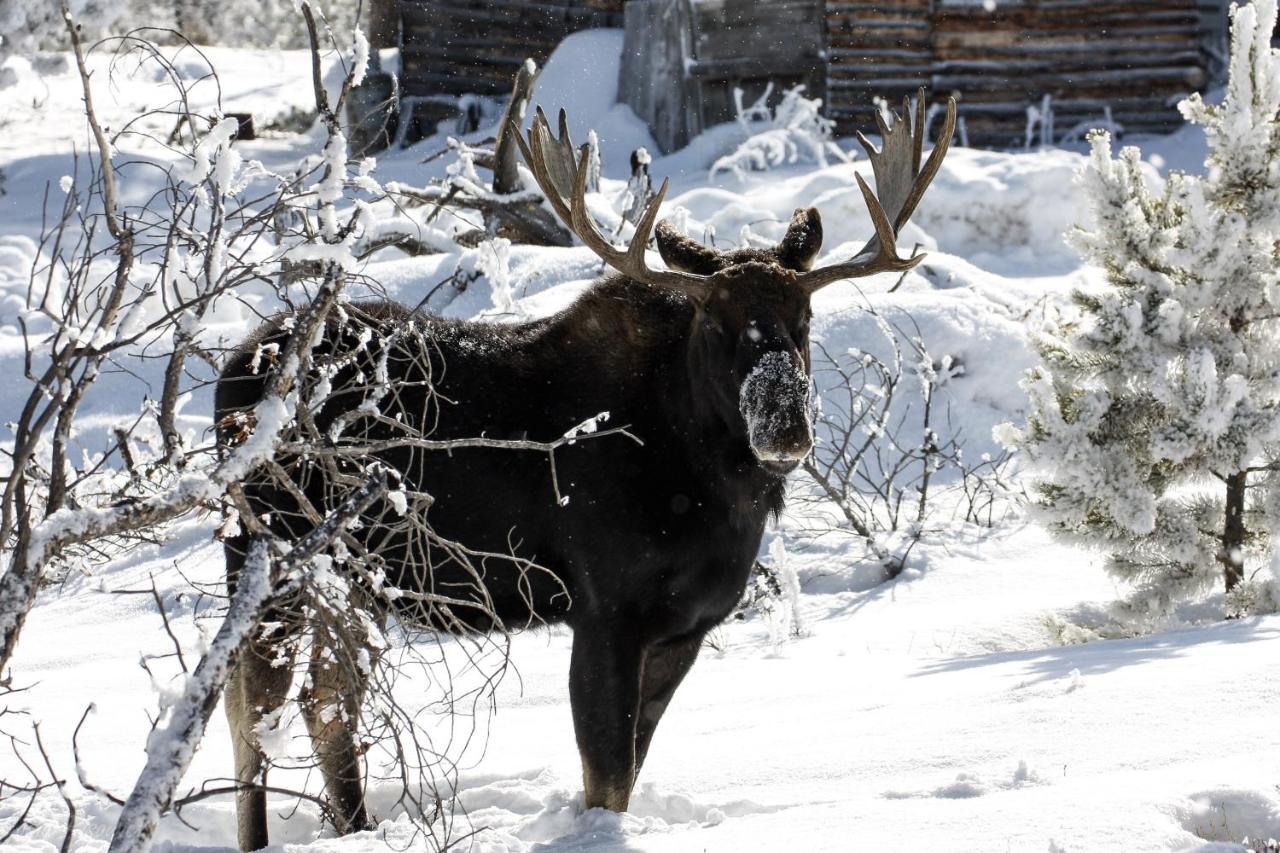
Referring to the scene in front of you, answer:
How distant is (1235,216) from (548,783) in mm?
3827

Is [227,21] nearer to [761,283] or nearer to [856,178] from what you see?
[856,178]

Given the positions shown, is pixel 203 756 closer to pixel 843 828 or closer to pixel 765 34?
pixel 843 828

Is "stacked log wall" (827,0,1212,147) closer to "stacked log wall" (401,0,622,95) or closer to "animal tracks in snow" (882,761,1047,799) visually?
"stacked log wall" (401,0,622,95)

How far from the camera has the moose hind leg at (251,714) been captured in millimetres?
4293

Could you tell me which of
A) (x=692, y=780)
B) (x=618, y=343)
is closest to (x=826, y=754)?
(x=692, y=780)

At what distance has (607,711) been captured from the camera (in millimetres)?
4246

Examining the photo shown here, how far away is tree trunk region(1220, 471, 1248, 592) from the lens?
20.4ft

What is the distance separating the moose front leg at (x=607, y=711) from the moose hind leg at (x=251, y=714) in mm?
949

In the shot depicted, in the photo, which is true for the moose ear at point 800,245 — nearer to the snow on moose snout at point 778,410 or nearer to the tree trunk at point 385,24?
the snow on moose snout at point 778,410

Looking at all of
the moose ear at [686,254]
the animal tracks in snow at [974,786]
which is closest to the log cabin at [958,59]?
the moose ear at [686,254]

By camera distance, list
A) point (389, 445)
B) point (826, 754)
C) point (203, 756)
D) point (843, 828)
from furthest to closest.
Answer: point (203, 756) → point (826, 754) → point (843, 828) → point (389, 445)

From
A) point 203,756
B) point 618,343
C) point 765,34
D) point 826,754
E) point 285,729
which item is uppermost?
point 765,34

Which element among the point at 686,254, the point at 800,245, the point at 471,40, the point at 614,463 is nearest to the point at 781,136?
the point at 471,40

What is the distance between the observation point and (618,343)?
4.73 meters
